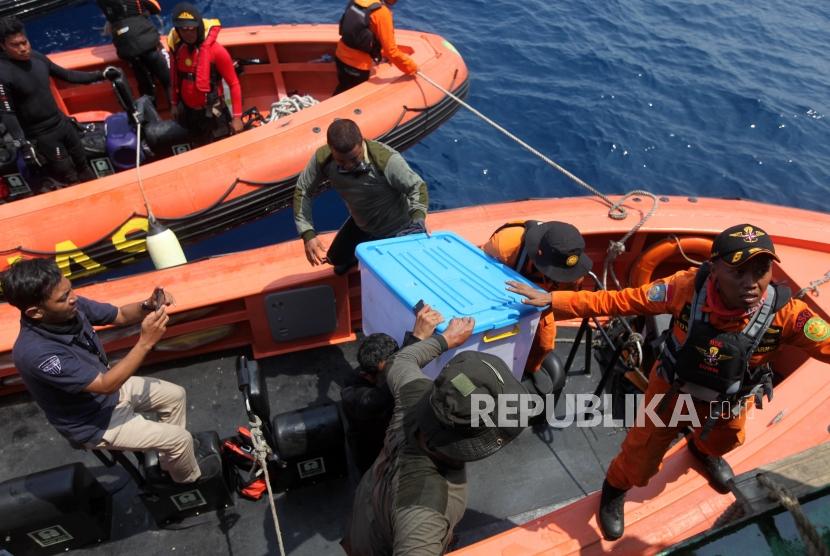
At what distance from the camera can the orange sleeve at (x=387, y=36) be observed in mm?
5453

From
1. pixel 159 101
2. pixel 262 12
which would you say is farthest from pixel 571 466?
pixel 262 12

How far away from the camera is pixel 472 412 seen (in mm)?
1420

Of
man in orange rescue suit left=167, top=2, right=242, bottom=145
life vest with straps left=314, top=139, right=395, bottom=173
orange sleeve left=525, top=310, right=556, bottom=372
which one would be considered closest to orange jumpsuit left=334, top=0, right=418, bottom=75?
man in orange rescue suit left=167, top=2, right=242, bottom=145

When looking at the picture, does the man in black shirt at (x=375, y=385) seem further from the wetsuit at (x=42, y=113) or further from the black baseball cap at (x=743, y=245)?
the wetsuit at (x=42, y=113)

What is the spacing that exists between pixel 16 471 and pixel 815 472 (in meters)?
3.76

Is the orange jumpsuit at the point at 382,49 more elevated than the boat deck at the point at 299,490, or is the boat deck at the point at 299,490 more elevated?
the orange jumpsuit at the point at 382,49

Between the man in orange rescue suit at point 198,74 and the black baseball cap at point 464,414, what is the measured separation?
15.8 feet

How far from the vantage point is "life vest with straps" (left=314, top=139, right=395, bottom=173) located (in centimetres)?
332

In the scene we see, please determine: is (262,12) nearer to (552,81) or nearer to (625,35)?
(552,81)

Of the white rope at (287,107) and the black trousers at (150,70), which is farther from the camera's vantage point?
the black trousers at (150,70)

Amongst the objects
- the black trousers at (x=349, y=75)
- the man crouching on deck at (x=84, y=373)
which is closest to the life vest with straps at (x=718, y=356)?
the man crouching on deck at (x=84, y=373)

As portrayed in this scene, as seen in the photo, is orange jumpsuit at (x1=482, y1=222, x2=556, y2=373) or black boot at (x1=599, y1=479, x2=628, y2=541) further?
orange jumpsuit at (x1=482, y1=222, x2=556, y2=373)

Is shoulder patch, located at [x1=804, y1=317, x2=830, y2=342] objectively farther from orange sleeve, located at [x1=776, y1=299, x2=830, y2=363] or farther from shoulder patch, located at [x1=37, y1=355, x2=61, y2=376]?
shoulder patch, located at [x1=37, y1=355, x2=61, y2=376]

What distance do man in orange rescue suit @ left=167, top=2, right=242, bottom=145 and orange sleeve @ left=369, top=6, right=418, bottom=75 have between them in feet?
5.12
